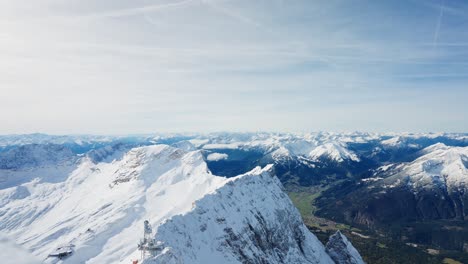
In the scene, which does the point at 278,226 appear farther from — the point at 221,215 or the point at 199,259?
the point at 199,259

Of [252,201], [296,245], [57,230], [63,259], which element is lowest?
[57,230]

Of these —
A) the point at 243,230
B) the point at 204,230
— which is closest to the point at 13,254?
the point at 204,230

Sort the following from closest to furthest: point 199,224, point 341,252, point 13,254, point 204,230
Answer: point 13,254
point 204,230
point 199,224
point 341,252

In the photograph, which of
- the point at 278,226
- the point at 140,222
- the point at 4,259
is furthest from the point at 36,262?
the point at 140,222

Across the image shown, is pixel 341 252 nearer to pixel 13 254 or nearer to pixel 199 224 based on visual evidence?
pixel 199 224

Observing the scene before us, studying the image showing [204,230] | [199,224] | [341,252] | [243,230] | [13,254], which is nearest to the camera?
[13,254]

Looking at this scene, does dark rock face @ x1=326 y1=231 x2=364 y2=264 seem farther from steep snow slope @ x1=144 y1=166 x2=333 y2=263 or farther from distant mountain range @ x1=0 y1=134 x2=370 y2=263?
steep snow slope @ x1=144 y1=166 x2=333 y2=263

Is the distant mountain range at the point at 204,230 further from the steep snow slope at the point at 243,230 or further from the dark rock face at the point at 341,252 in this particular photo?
the dark rock face at the point at 341,252
